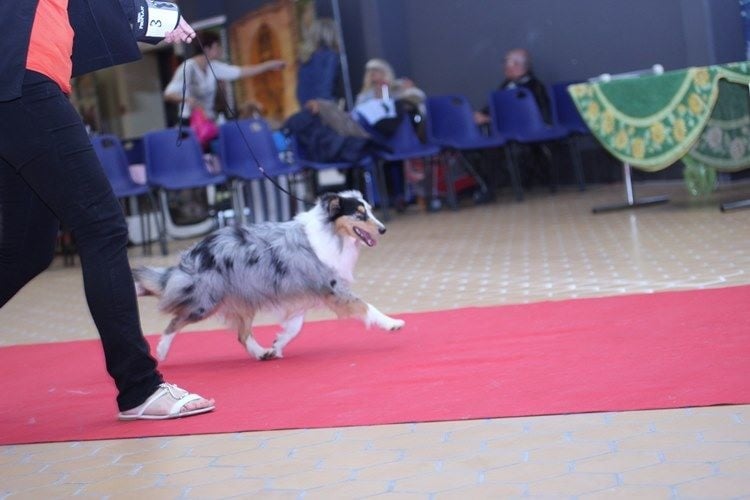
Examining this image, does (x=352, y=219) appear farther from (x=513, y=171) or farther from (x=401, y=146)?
(x=513, y=171)

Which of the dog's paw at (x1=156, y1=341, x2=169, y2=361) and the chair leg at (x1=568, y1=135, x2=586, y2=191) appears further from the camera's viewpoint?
the chair leg at (x1=568, y1=135, x2=586, y2=191)

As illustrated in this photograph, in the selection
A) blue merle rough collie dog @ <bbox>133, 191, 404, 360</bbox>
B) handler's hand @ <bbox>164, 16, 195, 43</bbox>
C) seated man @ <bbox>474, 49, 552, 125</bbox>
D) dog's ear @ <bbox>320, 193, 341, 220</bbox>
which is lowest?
blue merle rough collie dog @ <bbox>133, 191, 404, 360</bbox>

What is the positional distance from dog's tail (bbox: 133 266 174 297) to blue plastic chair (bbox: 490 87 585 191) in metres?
7.69

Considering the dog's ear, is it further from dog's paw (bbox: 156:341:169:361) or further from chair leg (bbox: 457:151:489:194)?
chair leg (bbox: 457:151:489:194)

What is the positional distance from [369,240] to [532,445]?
2.00 meters

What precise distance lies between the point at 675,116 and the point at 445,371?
5.32m

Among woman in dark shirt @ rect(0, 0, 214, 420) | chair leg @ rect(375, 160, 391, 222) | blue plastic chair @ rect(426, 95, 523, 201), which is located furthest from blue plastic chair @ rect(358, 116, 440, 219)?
woman in dark shirt @ rect(0, 0, 214, 420)

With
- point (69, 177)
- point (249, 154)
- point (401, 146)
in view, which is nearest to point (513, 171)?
point (401, 146)

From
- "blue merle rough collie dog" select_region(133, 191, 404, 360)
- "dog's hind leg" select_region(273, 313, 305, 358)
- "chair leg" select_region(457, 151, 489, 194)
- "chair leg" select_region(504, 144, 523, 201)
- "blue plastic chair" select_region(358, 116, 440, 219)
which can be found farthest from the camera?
"chair leg" select_region(457, 151, 489, 194)

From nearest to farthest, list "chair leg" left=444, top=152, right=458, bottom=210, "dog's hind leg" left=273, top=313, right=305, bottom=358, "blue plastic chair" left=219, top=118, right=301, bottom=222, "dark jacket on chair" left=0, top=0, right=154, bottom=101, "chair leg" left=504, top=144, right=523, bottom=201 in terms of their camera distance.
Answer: "dark jacket on chair" left=0, top=0, right=154, bottom=101
"dog's hind leg" left=273, top=313, right=305, bottom=358
"blue plastic chair" left=219, top=118, right=301, bottom=222
"chair leg" left=444, top=152, right=458, bottom=210
"chair leg" left=504, top=144, right=523, bottom=201

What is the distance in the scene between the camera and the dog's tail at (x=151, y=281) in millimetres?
4992

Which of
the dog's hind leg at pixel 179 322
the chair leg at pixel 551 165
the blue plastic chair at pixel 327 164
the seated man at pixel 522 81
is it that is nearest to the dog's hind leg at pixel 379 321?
the dog's hind leg at pixel 179 322

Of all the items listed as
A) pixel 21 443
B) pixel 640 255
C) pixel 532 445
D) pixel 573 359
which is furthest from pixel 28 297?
pixel 532 445

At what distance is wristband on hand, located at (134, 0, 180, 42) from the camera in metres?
4.01
